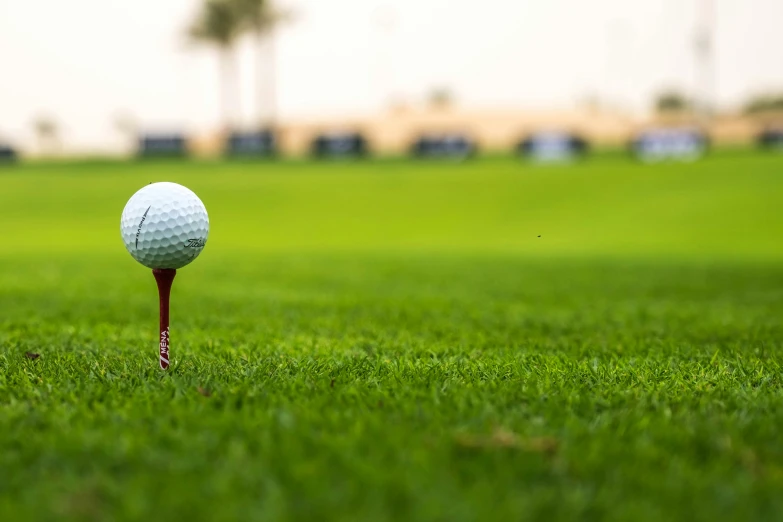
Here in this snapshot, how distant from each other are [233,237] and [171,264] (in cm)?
1802

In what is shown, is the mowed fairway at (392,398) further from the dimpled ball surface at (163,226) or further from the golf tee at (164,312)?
the dimpled ball surface at (163,226)

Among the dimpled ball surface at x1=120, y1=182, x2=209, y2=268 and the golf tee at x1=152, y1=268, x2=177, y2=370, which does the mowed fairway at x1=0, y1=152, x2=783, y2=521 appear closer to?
the golf tee at x1=152, y1=268, x2=177, y2=370

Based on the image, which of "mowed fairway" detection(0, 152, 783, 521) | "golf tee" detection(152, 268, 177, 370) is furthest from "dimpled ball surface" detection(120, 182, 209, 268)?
"mowed fairway" detection(0, 152, 783, 521)

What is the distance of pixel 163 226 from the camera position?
3201 millimetres

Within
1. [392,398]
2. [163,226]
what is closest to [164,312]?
[163,226]

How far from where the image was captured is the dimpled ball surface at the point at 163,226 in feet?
10.5

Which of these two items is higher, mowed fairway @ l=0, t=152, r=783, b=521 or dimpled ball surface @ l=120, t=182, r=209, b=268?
dimpled ball surface @ l=120, t=182, r=209, b=268

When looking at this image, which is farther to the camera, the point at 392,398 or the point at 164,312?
the point at 164,312

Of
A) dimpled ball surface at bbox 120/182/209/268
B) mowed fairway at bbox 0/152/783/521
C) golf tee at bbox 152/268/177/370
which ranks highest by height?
dimpled ball surface at bbox 120/182/209/268

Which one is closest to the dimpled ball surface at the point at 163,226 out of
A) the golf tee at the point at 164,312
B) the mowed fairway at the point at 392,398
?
the golf tee at the point at 164,312

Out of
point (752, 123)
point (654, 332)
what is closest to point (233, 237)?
point (654, 332)

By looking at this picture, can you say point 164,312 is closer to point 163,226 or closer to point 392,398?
point 163,226

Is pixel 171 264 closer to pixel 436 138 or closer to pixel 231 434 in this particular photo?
pixel 231 434

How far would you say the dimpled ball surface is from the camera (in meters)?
3.20
